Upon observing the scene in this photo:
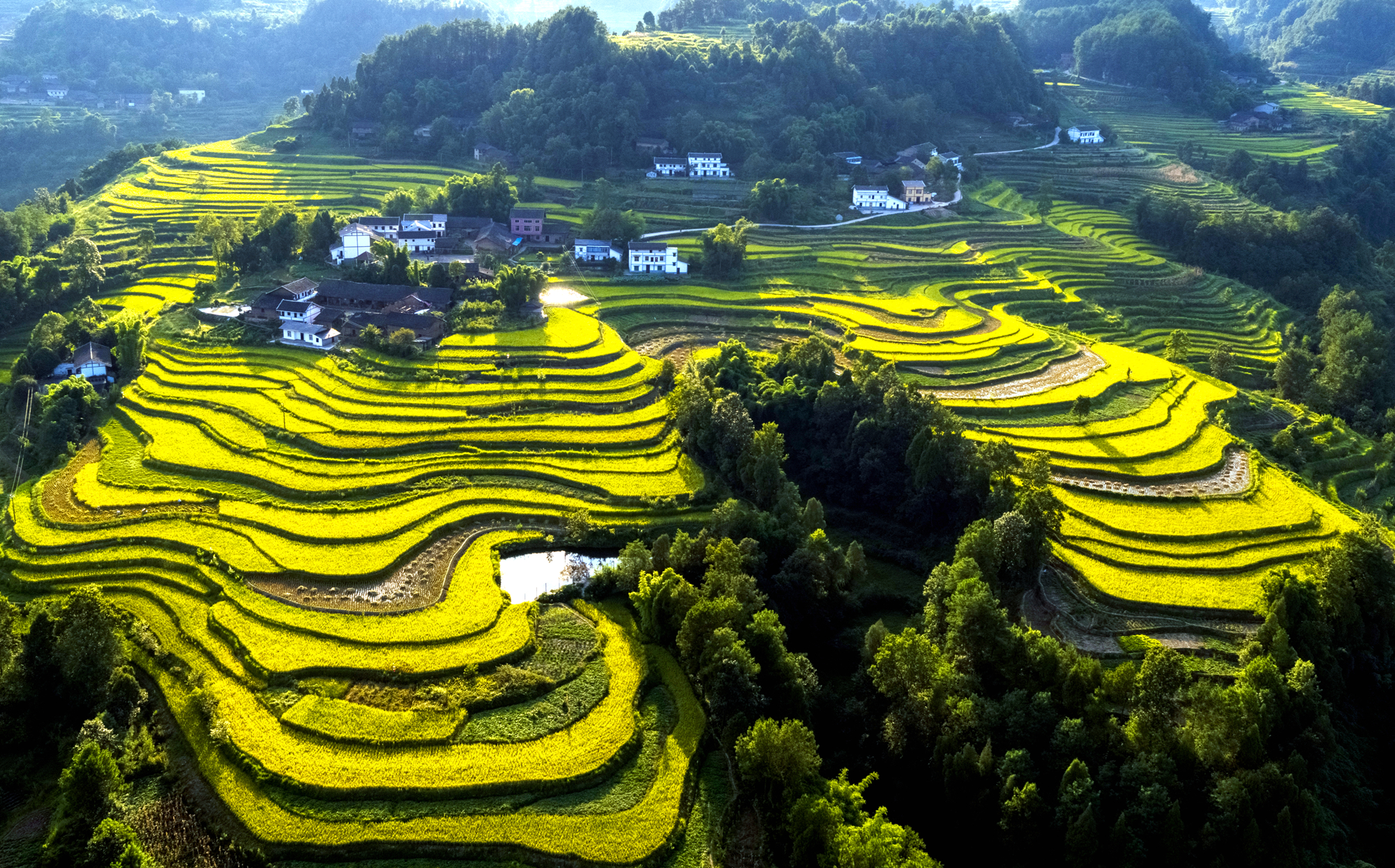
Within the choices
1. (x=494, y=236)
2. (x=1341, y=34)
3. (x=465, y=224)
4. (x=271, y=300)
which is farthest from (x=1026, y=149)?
(x=1341, y=34)

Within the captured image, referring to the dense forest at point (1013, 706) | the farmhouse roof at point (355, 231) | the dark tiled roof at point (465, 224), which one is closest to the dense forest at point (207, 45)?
the dark tiled roof at point (465, 224)

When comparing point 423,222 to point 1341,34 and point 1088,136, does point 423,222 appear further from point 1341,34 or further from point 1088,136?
point 1341,34

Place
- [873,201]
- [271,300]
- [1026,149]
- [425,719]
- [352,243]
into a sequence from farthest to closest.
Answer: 1. [1026,149]
2. [873,201]
3. [352,243]
4. [271,300]
5. [425,719]

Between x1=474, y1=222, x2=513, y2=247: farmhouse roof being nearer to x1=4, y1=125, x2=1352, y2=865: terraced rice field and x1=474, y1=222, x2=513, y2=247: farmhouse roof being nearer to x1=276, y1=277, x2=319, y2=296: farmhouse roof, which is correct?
x1=4, y1=125, x2=1352, y2=865: terraced rice field

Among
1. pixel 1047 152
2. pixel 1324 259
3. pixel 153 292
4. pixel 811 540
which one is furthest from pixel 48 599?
pixel 1047 152

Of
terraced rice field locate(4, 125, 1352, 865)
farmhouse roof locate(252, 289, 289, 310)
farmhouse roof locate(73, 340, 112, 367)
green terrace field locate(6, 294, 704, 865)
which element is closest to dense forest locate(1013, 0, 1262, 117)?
terraced rice field locate(4, 125, 1352, 865)

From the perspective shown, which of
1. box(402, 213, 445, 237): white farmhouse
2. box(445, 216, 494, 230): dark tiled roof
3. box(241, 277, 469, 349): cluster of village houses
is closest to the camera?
box(241, 277, 469, 349): cluster of village houses
